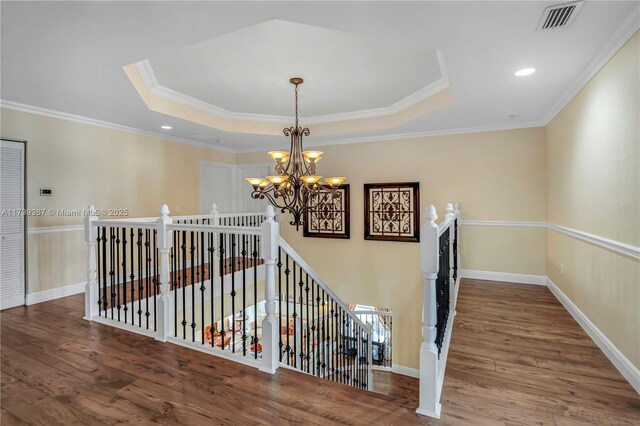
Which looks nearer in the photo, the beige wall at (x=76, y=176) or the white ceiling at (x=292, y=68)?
the white ceiling at (x=292, y=68)

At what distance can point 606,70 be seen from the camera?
8.62ft

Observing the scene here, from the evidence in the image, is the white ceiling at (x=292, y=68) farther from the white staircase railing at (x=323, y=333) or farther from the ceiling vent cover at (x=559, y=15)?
the white staircase railing at (x=323, y=333)

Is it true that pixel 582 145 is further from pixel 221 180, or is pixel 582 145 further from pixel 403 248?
pixel 221 180

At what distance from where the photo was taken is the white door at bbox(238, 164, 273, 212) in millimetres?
6922

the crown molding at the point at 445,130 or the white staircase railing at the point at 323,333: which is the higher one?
the crown molding at the point at 445,130

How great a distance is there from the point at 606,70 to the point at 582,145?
0.81 metres

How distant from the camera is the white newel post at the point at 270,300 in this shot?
8.29ft

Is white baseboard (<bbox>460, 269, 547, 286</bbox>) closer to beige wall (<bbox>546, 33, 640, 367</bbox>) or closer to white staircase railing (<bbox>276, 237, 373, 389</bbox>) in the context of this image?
beige wall (<bbox>546, 33, 640, 367</bbox>)

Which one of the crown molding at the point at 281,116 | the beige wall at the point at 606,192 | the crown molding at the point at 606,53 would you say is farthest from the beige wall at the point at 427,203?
the crown molding at the point at 606,53

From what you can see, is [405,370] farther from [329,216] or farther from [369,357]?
[329,216]

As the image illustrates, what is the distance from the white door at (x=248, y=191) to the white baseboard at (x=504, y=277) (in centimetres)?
417

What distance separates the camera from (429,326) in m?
2.03

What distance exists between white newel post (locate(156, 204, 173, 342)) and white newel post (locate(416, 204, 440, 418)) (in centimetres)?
233

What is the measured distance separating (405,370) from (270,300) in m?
4.00
